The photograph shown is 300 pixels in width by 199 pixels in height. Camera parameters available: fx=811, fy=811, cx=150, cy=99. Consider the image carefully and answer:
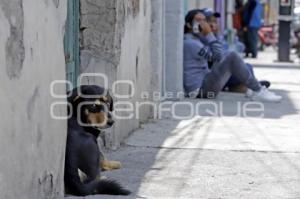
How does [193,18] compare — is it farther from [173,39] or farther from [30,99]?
[30,99]

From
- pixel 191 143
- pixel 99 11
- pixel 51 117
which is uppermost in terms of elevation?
pixel 99 11

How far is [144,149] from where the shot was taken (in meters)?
6.87

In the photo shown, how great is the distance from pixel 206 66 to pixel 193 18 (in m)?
0.65

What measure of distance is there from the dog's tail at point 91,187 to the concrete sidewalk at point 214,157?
0.05m

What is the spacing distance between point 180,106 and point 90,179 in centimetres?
479

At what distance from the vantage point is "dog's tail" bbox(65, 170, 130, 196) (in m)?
4.99

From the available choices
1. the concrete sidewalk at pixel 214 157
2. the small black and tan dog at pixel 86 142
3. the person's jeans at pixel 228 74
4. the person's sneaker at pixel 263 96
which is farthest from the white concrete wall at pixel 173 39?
the small black and tan dog at pixel 86 142

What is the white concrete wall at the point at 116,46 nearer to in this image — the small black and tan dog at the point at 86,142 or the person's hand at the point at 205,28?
the small black and tan dog at the point at 86,142

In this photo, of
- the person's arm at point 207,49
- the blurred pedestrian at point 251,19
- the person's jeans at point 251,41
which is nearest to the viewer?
the person's arm at point 207,49

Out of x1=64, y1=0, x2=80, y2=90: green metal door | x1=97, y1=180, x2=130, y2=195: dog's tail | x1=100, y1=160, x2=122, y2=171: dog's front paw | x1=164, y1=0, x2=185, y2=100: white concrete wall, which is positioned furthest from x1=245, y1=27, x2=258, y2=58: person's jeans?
x1=97, y1=180, x2=130, y2=195: dog's tail

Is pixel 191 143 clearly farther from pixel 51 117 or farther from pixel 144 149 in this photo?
pixel 51 117

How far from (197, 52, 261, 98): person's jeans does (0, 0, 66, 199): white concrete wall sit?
5389mm

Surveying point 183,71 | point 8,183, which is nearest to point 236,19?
point 183,71

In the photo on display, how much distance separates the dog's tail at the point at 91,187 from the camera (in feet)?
16.4
